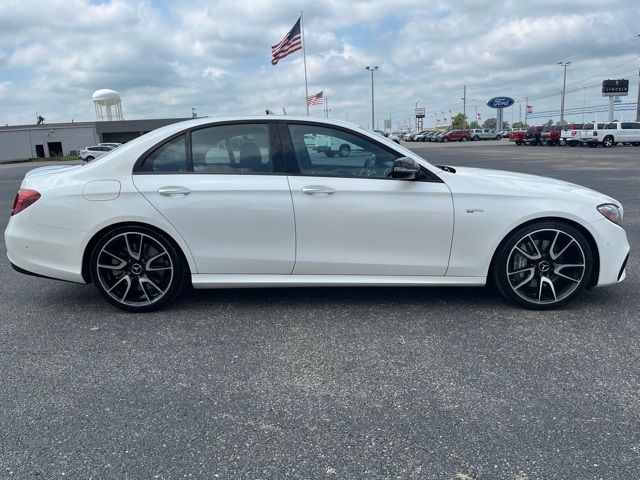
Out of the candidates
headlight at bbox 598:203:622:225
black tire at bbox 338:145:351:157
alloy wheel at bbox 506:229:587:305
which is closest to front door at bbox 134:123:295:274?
black tire at bbox 338:145:351:157

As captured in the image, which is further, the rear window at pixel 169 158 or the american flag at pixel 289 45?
the american flag at pixel 289 45

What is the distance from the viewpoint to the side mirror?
159 inches

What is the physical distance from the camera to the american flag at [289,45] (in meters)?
29.1

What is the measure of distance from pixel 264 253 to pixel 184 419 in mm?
1676

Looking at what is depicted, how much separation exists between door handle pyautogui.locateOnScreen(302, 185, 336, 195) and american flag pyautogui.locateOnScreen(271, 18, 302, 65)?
26.8 meters

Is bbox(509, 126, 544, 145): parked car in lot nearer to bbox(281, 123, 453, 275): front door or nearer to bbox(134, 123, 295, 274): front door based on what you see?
bbox(281, 123, 453, 275): front door

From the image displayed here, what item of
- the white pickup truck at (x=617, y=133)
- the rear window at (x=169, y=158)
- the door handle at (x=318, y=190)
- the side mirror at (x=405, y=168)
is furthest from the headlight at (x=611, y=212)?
the white pickup truck at (x=617, y=133)

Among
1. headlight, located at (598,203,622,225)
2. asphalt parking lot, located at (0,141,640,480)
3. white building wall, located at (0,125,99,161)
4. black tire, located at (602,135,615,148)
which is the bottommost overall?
black tire, located at (602,135,615,148)

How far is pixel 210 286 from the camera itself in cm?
436

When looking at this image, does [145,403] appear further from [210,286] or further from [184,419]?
[210,286]

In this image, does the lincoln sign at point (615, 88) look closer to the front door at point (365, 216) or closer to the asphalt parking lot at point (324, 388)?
the asphalt parking lot at point (324, 388)

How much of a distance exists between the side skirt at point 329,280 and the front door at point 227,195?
0.19 feet

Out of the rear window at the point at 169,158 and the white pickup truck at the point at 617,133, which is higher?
the rear window at the point at 169,158

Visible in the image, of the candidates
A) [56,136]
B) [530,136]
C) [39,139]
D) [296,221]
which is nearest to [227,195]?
[296,221]
